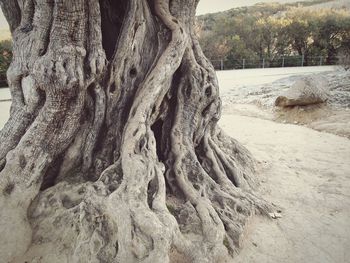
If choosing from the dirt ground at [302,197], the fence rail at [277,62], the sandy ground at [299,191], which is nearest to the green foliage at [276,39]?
the fence rail at [277,62]

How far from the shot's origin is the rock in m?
9.25

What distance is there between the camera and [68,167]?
3.57 metres

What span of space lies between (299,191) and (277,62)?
21.6m

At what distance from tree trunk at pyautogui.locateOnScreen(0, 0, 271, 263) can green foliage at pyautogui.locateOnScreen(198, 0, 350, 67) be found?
20423 mm

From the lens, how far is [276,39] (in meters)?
25.6

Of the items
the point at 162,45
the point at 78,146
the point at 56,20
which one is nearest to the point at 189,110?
the point at 162,45

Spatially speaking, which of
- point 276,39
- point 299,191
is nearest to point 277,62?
point 276,39

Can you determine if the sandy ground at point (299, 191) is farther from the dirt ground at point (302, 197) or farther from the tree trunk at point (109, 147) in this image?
the tree trunk at point (109, 147)

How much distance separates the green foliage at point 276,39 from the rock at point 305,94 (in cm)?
1433

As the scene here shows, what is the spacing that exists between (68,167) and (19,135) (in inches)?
26.1

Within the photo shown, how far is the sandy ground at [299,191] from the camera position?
3143mm

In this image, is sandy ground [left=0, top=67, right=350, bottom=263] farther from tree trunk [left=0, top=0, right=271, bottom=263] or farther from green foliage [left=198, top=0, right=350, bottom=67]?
green foliage [left=198, top=0, right=350, bottom=67]

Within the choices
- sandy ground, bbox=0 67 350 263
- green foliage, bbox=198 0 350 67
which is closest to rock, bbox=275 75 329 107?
sandy ground, bbox=0 67 350 263

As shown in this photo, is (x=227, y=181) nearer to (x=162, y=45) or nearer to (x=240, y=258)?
(x=240, y=258)
